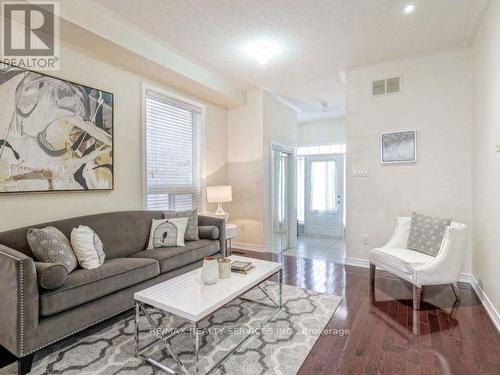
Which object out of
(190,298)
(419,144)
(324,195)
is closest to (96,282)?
(190,298)

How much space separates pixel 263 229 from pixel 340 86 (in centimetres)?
273

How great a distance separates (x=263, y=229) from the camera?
4.71 meters

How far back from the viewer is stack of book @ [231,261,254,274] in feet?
7.66

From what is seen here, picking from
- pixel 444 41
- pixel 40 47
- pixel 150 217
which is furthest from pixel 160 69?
pixel 444 41

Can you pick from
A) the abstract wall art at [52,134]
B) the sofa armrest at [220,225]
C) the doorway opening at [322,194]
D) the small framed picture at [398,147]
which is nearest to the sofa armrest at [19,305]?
the abstract wall art at [52,134]

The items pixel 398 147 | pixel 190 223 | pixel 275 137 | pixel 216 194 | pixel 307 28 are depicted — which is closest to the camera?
pixel 307 28

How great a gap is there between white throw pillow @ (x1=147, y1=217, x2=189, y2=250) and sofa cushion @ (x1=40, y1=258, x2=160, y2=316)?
53 centimetres

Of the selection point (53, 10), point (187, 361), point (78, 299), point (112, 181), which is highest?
point (53, 10)

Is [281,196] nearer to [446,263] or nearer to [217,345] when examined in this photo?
[446,263]

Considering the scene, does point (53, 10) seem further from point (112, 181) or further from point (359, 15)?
point (359, 15)

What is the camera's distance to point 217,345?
1994 mm

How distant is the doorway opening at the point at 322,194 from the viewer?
6.37 metres

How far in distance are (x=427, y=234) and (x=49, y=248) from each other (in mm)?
3514

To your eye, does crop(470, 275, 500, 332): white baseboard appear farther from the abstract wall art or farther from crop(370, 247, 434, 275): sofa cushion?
the abstract wall art
